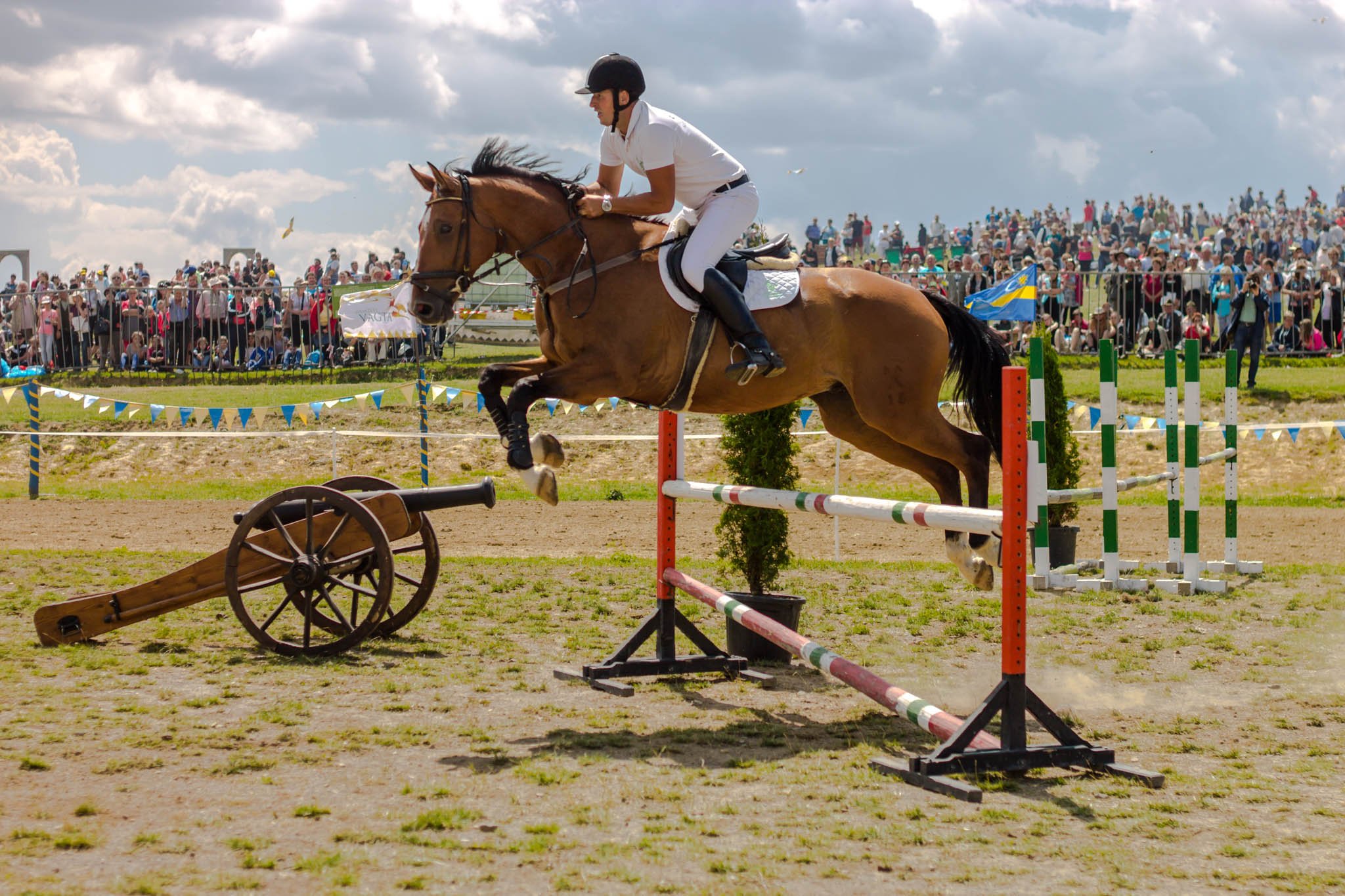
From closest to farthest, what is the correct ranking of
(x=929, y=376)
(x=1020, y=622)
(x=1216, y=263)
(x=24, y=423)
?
(x=1020, y=622), (x=929, y=376), (x=24, y=423), (x=1216, y=263)

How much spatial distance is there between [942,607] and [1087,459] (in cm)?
885

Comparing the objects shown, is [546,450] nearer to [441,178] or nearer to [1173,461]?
[441,178]

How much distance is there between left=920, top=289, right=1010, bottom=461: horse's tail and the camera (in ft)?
21.5

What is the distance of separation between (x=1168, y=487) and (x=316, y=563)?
6.10 metres

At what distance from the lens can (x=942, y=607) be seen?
830 cm

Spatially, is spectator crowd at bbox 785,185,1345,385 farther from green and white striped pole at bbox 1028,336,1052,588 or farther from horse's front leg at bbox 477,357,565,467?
horse's front leg at bbox 477,357,565,467

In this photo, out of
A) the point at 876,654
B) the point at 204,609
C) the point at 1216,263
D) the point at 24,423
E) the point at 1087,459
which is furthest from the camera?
the point at 1216,263

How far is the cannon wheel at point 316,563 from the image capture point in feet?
21.1

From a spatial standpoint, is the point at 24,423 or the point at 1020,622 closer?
the point at 1020,622

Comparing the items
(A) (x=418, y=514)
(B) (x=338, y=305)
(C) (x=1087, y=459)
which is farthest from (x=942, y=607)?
(B) (x=338, y=305)

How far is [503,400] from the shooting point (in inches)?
229

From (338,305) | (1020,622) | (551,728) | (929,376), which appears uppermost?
(338,305)

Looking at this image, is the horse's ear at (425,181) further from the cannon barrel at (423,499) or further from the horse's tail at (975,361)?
the horse's tail at (975,361)

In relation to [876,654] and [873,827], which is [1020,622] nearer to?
[873,827]
